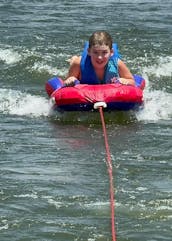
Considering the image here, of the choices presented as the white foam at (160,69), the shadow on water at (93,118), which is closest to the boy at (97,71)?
the shadow on water at (93,118)

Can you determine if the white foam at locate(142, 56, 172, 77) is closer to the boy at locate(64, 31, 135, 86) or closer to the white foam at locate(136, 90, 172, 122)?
the white foam at locate(136, 90, 172, 122)

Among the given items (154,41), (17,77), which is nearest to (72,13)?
(154,41)

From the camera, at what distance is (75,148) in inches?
317

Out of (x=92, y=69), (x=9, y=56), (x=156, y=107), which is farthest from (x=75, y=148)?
(x=9, y=56)

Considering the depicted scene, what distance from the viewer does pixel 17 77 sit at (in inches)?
472

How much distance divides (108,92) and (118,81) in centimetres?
34

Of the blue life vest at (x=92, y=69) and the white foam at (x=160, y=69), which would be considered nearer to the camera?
the blue life vest at (x=92, y=69)

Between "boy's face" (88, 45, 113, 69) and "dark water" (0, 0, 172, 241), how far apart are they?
67 centimetres

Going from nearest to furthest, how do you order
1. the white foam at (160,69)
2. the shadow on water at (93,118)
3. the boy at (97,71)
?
the shadow on water at (93,118) → the boy at (97,71) → the white foam at (160,69)

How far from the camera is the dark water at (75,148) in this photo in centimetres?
566

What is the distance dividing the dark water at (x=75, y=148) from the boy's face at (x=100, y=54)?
67 centimetres

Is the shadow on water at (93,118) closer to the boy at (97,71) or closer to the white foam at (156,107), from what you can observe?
the white foam at (156,107)

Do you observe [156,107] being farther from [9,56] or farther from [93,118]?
[9,56]

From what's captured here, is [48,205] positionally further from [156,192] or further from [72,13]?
[72,13]
